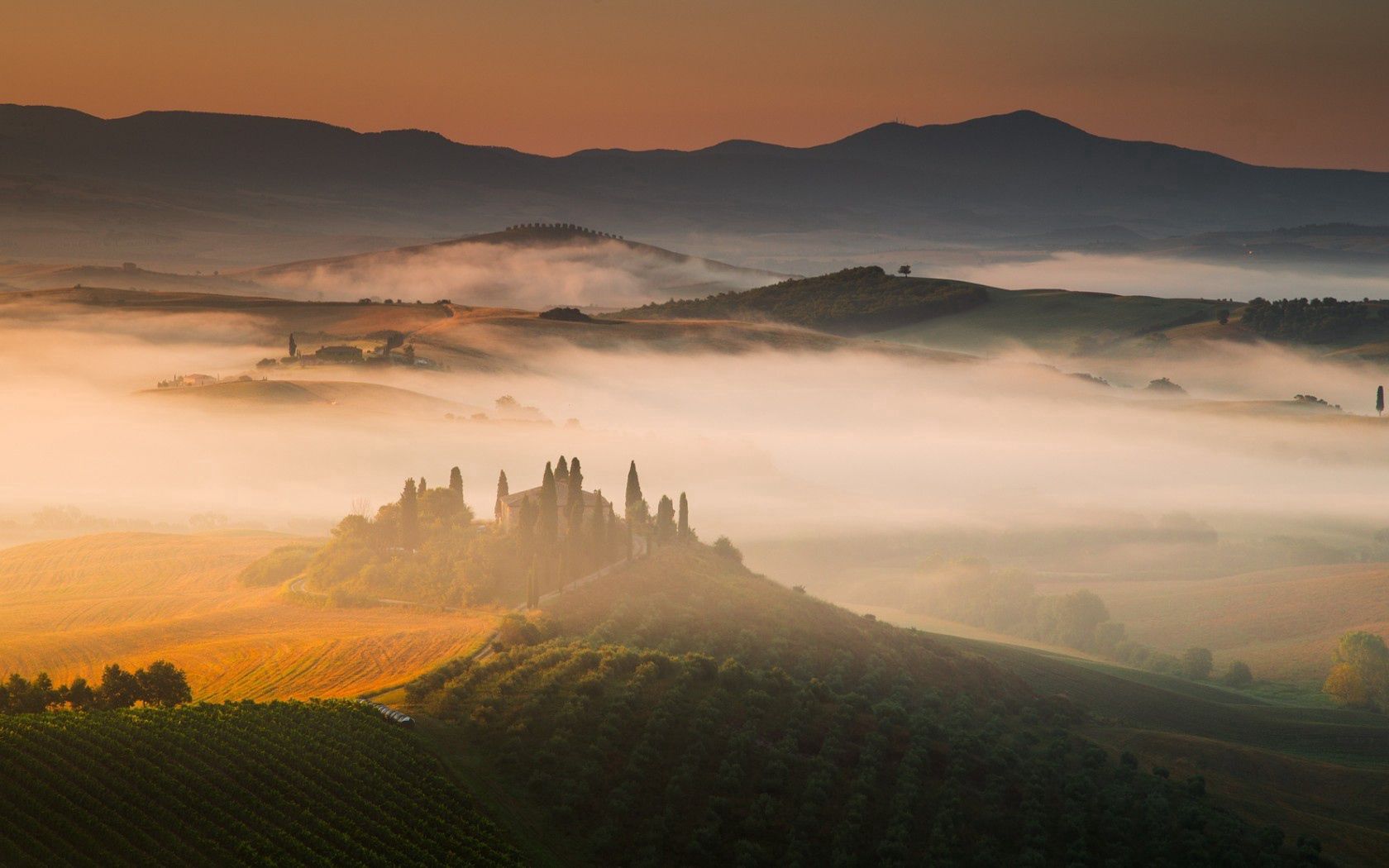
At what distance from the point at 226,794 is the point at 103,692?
17.2 metres

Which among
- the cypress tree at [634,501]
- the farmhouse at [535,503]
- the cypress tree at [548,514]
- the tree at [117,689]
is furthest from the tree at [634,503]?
the tree at [117,689]

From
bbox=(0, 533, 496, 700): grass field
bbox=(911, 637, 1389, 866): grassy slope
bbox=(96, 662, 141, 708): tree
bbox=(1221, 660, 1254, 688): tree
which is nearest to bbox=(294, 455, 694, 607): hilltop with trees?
bbox=(0, 533, 496, 700): grass field

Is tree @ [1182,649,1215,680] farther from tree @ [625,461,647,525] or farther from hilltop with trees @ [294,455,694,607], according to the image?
hilltop with trees @ [294,455,694,607]

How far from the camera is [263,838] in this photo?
55.6m

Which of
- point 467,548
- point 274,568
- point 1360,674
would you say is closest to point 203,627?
point 274,568

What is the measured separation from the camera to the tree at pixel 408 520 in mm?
107625

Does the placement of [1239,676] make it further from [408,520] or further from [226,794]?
[226,794]

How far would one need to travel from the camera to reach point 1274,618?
178 metres

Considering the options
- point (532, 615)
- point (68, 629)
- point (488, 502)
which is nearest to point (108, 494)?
point (488, 502)

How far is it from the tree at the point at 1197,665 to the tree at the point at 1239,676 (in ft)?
7.87

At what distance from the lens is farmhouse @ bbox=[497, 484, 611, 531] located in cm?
10750

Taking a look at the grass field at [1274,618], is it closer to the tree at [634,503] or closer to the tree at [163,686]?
the tree at [634,503]

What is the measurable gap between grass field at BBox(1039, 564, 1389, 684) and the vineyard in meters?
122

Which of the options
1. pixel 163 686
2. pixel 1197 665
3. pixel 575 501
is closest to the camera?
pixel 163 686
